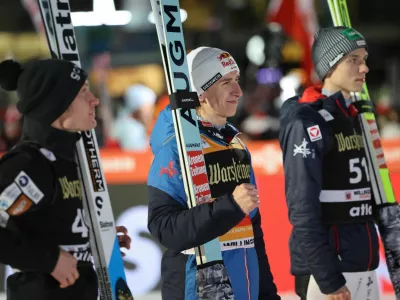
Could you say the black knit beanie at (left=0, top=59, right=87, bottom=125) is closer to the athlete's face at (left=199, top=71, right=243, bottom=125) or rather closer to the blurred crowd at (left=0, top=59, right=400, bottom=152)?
the athlete's face at (left=199, top=71, right=243, bottom=125)

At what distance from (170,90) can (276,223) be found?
4.57 meters

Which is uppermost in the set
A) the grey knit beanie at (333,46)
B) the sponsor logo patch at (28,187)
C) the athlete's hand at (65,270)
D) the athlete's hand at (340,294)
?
the grey knit beanie at (333,46)

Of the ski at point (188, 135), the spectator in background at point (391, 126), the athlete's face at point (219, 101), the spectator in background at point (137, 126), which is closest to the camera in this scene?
the ski at point (188, 135)

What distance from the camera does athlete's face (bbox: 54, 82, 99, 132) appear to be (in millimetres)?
3561

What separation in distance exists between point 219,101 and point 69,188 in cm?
98

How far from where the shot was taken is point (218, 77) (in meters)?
4.19

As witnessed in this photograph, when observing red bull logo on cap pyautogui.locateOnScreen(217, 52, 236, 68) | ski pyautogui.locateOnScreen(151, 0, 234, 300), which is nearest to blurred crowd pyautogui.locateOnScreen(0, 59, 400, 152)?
red bull logo on cap pyautogui.locateOnScreen(217, 52, 236, 68)

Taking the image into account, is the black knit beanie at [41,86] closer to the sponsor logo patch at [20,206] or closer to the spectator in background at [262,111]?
the sponsor logo patch at [20,206]

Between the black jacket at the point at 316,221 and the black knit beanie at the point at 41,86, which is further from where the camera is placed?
the black jacket at the point at 316,221

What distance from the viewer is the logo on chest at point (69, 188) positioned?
11.4 feet

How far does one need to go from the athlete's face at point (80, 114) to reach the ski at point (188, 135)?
0.37 meters

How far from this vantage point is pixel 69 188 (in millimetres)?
3500

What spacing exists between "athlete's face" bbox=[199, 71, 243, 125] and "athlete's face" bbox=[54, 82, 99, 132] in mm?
682

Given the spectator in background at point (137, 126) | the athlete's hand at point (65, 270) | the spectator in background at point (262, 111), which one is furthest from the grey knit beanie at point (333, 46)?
the spectator in background at point (137, 126)
